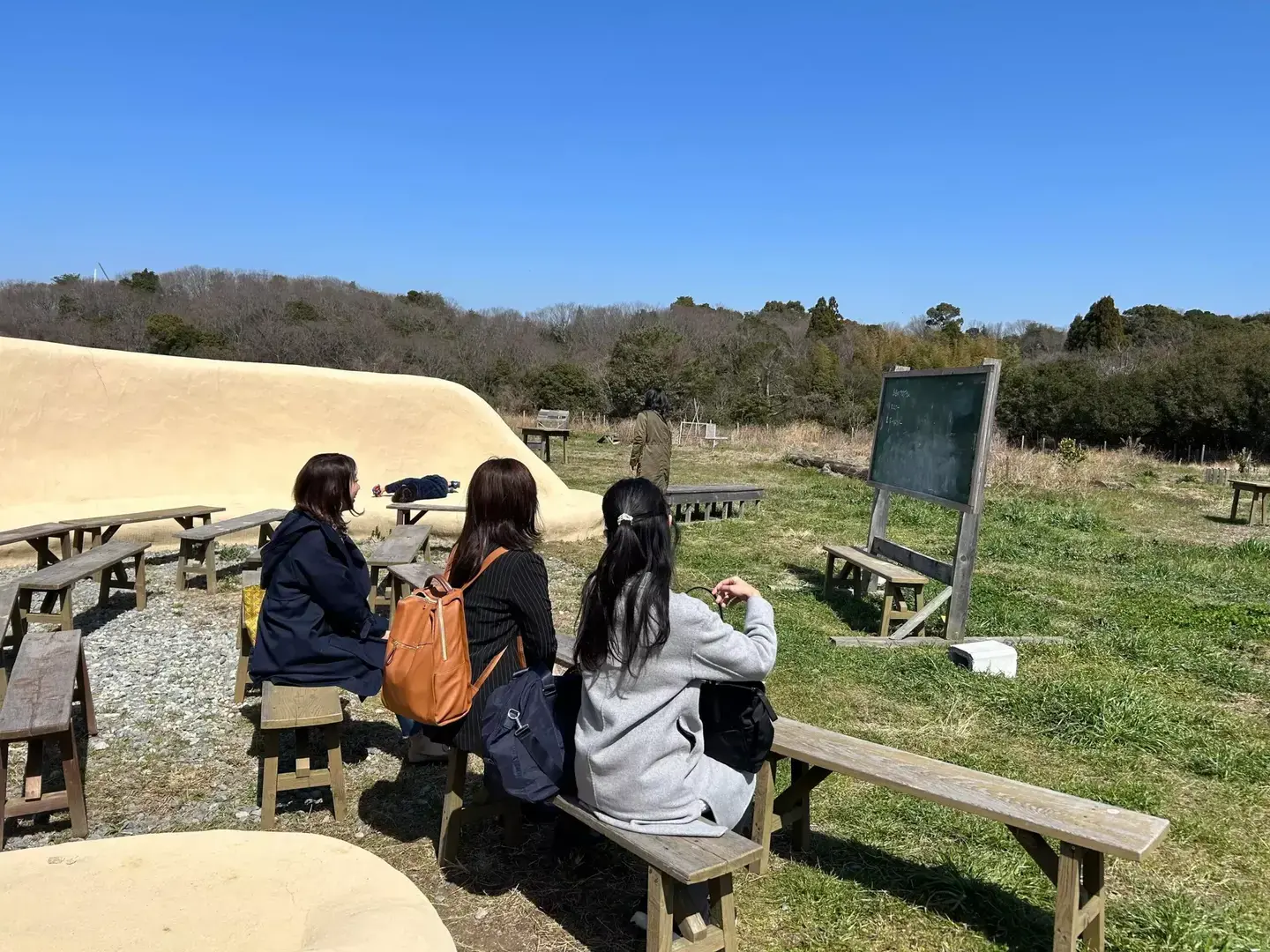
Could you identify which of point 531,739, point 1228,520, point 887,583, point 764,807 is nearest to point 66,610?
point 531,739

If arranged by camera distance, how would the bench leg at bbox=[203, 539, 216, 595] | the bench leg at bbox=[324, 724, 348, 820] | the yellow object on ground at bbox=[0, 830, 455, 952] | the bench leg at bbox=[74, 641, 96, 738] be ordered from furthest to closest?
the bench leg at bbox=[203, 539, 216, 595] → the bench leg at bbox=[74, 641, 96, 738] → the bench leg at bbox=[324, 724, 348, 820] → the yellow object on ground at bbox=[0, 830, 455, 952]

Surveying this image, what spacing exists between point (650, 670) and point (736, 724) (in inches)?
14.4

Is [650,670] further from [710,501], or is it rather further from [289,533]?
[710,501]

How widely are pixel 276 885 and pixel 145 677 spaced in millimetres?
4056

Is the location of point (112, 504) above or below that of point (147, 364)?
below

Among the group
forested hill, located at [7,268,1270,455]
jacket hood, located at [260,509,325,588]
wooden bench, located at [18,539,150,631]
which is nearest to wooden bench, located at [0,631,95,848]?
jacket hood, located at [260,509,325,588]

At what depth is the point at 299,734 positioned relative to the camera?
3609 millimetres

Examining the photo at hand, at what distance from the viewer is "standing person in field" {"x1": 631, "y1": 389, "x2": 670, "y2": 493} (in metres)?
8.66

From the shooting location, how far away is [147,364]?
8.85m

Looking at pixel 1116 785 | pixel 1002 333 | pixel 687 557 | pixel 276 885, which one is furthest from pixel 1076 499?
pixel 1002 333

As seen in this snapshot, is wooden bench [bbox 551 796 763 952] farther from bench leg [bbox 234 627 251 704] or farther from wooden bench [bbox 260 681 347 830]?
bench leg [bbox 234 627 251 704]

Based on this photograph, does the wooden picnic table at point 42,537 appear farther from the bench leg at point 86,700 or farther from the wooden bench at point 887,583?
the wooden bench at point 887,583

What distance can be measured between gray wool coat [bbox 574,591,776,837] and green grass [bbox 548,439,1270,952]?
685 mm

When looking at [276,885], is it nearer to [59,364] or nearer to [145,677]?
[145,677]
